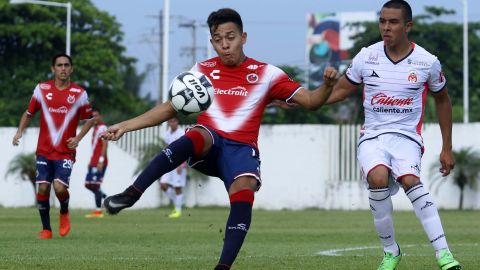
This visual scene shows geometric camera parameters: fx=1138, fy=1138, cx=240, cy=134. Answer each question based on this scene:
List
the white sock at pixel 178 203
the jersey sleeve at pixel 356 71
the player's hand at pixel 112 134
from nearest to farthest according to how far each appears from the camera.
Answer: the player's hand at pixel 112 134 < the jersey sleeve at pixel 356 71 < the white sock at pixel 178 203

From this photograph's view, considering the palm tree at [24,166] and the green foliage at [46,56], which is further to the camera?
the green foliage at [46,56]

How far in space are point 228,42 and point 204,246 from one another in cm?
537

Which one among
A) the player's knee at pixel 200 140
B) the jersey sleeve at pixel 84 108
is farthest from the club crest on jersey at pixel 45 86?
the player's knee at pixel 200 140

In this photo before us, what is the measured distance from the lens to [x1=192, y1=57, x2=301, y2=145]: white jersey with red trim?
956cm

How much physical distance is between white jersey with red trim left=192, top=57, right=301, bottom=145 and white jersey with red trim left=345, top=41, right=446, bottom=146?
2.50 feet

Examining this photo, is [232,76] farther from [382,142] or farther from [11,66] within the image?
[11,66]

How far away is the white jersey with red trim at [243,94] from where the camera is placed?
956 centimetres

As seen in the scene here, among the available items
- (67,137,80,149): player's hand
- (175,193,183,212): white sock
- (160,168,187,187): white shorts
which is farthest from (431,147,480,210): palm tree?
(67,137,80,149): player's hand

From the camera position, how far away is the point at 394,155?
990 cm

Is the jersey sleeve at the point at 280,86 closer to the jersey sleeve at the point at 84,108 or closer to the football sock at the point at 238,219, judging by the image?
the football sock at the point at 238,219

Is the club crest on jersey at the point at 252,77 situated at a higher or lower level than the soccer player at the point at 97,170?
higher

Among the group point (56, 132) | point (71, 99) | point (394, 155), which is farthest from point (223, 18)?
point (56, 132)

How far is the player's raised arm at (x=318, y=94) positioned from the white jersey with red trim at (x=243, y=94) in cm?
15

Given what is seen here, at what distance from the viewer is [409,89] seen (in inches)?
390
